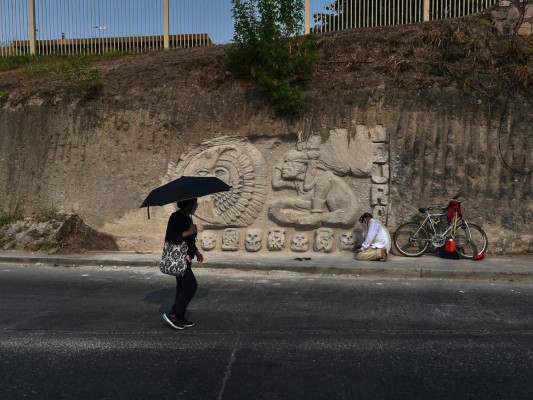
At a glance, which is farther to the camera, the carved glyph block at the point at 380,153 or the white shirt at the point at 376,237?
the carved glyph block at the point at 380,153

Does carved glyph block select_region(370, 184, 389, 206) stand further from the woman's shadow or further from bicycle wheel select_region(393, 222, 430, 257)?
the woman's shadow

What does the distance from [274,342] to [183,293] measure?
1.21m

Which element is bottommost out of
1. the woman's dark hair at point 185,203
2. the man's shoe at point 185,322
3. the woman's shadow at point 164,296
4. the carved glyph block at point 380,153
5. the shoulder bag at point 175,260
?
the woman's shadow at point 164,296

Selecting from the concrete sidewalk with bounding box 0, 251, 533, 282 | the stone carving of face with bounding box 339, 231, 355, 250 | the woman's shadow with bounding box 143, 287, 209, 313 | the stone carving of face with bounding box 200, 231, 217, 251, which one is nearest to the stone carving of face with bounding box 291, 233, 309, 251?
the concrete sidewalk with bounding box 0, 251, 533, 282

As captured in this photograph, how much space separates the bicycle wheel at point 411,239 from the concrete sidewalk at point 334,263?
195 millimetres

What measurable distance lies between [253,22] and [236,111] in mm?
1939

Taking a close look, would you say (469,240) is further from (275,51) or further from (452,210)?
(275,51)

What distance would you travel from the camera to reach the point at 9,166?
1493 centimetres

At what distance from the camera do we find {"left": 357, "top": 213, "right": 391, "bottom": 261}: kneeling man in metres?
11.7

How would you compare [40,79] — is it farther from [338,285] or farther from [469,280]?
[469,280]

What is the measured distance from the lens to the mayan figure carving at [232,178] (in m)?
13.2

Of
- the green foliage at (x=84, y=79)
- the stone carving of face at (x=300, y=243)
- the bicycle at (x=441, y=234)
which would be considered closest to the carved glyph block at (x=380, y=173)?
the bicycle at (x=441, y=234)

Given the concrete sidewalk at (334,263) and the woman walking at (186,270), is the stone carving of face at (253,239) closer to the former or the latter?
the concrete sidewalk at (334,263)

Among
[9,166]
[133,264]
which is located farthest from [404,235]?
[9,166]
